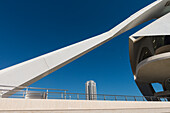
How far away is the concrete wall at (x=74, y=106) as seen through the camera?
16.8 ft

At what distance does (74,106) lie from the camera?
242 inches

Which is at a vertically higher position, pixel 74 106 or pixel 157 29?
pixel 157 29

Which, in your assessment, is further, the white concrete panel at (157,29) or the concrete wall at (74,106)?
the white concrete panel at (157,29)

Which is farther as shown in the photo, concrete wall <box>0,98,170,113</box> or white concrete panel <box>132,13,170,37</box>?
white concrete panel <box>132,13,170,37</box>

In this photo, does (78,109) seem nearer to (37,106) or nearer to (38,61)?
(37,106)

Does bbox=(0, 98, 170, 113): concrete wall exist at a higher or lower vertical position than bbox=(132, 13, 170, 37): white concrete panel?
lower

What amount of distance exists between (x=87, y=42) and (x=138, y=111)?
22.9 feet

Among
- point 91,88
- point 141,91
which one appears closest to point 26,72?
point 141,91

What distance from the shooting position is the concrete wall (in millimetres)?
5129

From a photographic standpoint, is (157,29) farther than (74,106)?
Yes

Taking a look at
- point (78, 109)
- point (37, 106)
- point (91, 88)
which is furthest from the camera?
point (91, 88)

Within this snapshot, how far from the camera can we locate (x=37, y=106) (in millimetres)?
5496

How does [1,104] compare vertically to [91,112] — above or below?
above

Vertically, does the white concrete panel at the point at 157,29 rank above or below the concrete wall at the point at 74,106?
above
